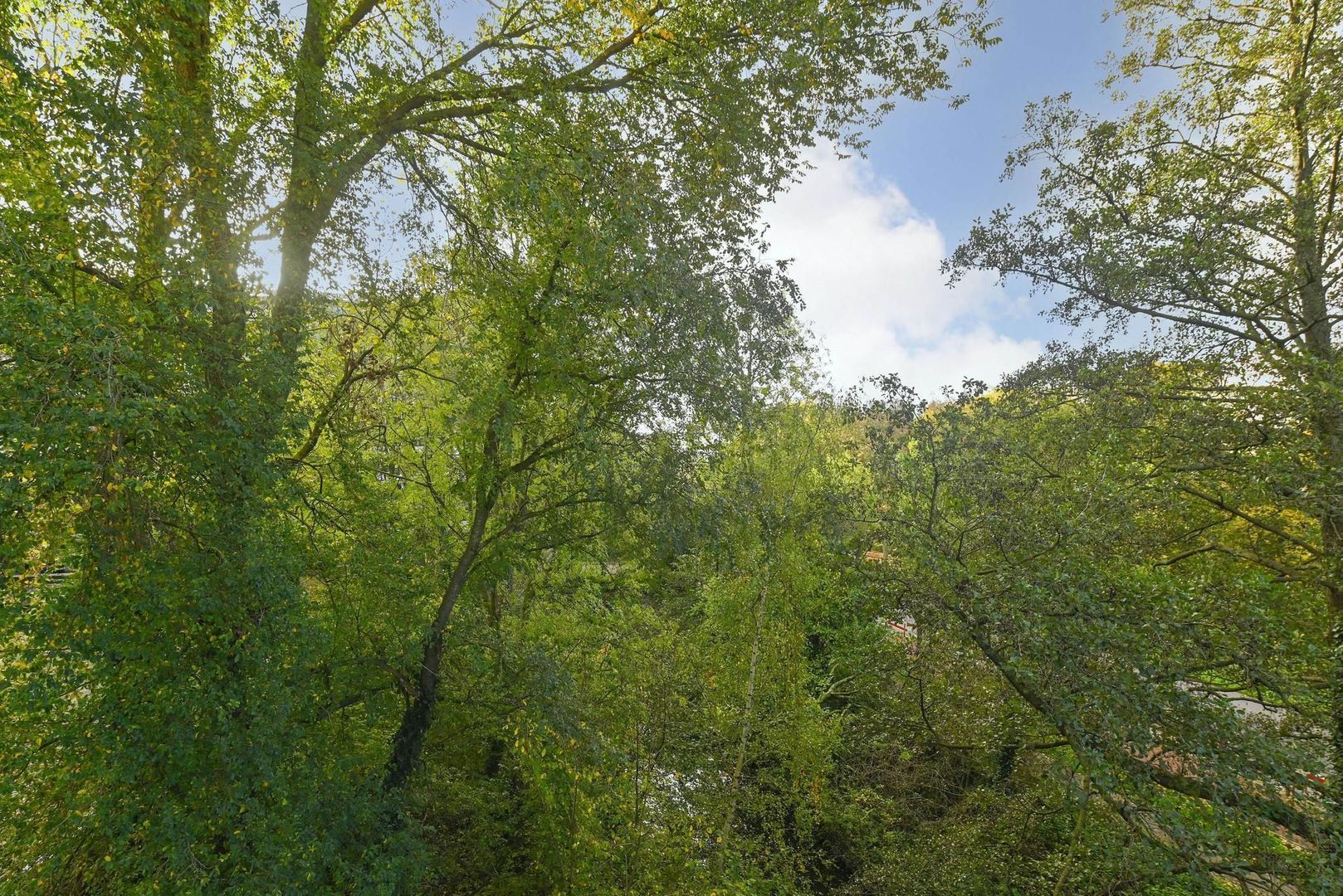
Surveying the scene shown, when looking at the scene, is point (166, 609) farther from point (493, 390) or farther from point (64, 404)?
point (493, 390)

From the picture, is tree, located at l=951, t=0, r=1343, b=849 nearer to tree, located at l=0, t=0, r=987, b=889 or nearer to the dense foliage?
the dense foliage

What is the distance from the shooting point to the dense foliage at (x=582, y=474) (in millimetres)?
3633

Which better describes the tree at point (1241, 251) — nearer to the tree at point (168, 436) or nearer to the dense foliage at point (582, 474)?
the dense foliage at point (582, 474)

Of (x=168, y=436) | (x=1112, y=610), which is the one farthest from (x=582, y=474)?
(x=1112, y=610)

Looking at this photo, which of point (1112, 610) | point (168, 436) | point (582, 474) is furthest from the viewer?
point (582, 474)

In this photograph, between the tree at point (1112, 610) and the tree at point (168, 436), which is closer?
the tree at point (168, 436)

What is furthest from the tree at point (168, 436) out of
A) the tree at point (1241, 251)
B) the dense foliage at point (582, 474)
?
the tree at point (1241, 251)

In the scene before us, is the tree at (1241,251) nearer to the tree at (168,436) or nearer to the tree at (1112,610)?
the tree at (1112,610)

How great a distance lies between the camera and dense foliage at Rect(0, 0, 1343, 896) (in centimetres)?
363

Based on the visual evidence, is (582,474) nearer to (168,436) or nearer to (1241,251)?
(168,436)

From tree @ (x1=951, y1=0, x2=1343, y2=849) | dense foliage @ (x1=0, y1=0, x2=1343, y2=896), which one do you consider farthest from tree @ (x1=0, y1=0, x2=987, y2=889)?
tree @ (x1=951, y1=0, x2=1343, y2=849)

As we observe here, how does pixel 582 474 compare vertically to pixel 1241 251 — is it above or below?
below

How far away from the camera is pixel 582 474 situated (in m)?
6.26

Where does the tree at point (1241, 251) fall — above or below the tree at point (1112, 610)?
above
